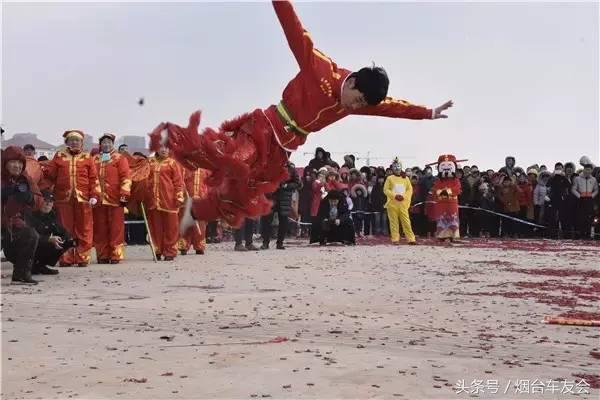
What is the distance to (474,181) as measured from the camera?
17.2 meters

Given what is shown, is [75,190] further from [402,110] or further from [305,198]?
[402,110]

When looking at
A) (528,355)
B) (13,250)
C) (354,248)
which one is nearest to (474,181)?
(354,248)

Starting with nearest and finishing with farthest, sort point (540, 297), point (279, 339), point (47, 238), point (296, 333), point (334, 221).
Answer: point (279, 339) → point (296, 333) → point (540, 297) → point (47, 238) → point (334, 221)

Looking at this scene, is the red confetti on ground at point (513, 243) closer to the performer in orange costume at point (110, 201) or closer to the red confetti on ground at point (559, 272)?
the red confetti on ground at point (559, 272)

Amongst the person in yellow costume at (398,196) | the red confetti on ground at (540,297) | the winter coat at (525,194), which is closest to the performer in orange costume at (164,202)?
the red confetti on ground at (540,297)

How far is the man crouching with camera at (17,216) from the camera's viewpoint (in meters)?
8.59

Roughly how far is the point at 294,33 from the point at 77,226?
23.1 ft

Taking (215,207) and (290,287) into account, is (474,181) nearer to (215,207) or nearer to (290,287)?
(290,287)

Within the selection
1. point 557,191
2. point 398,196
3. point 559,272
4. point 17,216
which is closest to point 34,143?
point 17,216

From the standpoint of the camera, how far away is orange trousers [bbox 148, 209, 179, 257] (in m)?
11.7

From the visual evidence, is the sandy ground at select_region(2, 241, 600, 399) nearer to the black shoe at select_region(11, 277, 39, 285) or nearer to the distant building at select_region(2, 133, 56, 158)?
the black shoe at select_region(11, 277, 39, 285)

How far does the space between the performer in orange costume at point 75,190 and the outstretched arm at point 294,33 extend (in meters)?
6.59

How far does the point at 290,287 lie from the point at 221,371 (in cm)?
361

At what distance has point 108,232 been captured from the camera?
11.3m
